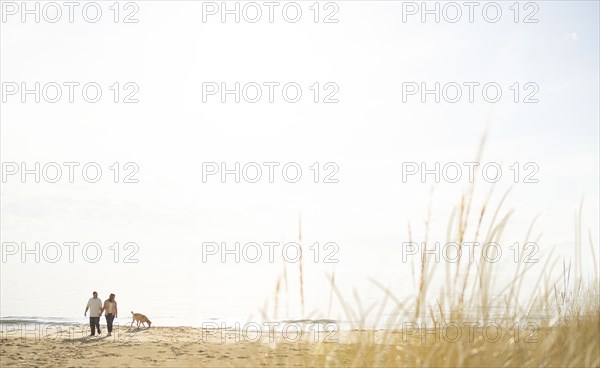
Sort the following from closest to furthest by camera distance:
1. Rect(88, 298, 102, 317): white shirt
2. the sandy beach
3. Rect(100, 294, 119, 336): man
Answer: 1. the sandy beach
2. Rect(88, 298, 102, 317): white shirt
3. Rect(100, 294, 119, 336): man

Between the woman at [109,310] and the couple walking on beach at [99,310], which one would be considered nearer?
the couple walking on beach at [99,310]

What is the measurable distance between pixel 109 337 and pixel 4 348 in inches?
138

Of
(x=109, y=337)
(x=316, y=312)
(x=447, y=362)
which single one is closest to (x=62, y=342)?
(x=109, y=337)

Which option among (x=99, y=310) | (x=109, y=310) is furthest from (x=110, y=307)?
(x=99, y=310)

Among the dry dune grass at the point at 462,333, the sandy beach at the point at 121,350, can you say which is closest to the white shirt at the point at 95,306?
the sandy beach at the point at 121,350

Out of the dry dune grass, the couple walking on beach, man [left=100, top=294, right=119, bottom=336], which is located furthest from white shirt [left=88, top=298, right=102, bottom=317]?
the dry dune grass

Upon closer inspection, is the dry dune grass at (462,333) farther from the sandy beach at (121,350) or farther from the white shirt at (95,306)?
the white shirt at (95,306)

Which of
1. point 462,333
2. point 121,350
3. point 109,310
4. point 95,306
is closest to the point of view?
point 462,333

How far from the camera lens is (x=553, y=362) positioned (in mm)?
4094

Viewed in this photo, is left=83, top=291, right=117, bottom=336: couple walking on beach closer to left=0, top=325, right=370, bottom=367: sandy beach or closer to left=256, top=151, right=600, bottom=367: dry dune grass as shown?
left=0, top=325, right=370, bottom=367: sandy beach

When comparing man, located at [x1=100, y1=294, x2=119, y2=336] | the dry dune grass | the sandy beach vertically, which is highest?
the dry dune grass

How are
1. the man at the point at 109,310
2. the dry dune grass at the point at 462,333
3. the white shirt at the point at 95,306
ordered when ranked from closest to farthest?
the dry dune grass at the point at 462,333
the white shirt at the point at 95,306
the man at the point at 109,310

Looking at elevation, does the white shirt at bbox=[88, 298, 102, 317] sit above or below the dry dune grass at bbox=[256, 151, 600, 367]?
below

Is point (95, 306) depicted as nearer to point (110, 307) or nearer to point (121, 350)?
point (110, 307)
